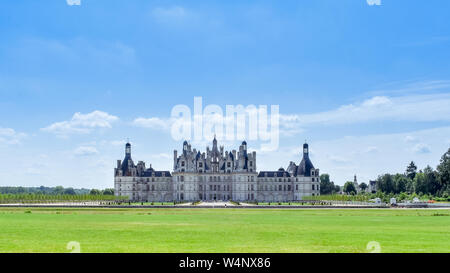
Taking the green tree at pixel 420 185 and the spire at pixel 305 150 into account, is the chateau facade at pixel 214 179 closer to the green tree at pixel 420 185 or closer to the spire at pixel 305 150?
the spire at pixel 305 150

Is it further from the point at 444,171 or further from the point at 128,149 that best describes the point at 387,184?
the point at 128,149

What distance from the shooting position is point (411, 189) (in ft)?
359

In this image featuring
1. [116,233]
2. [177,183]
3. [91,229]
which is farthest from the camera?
[177,183]

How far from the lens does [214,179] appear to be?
107938 mm

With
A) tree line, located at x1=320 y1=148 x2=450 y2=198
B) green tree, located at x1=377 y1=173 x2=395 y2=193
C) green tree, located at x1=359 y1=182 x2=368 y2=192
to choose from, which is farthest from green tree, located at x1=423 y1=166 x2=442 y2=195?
green tree, located at x1=359 y1=182 x2=368 y2=192

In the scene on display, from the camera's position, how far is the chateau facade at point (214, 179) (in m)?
107

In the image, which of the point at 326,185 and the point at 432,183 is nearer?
the point at 432,183

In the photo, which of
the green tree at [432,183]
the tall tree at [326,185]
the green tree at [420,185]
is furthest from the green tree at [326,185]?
the green tree at [432,183]

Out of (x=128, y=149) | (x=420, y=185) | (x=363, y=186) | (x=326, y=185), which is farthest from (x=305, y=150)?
(x=363, y=186)

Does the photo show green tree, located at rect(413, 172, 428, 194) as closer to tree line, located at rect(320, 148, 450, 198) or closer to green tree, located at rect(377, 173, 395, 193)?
tree line, located at rect(320, 148, 450, 198)
